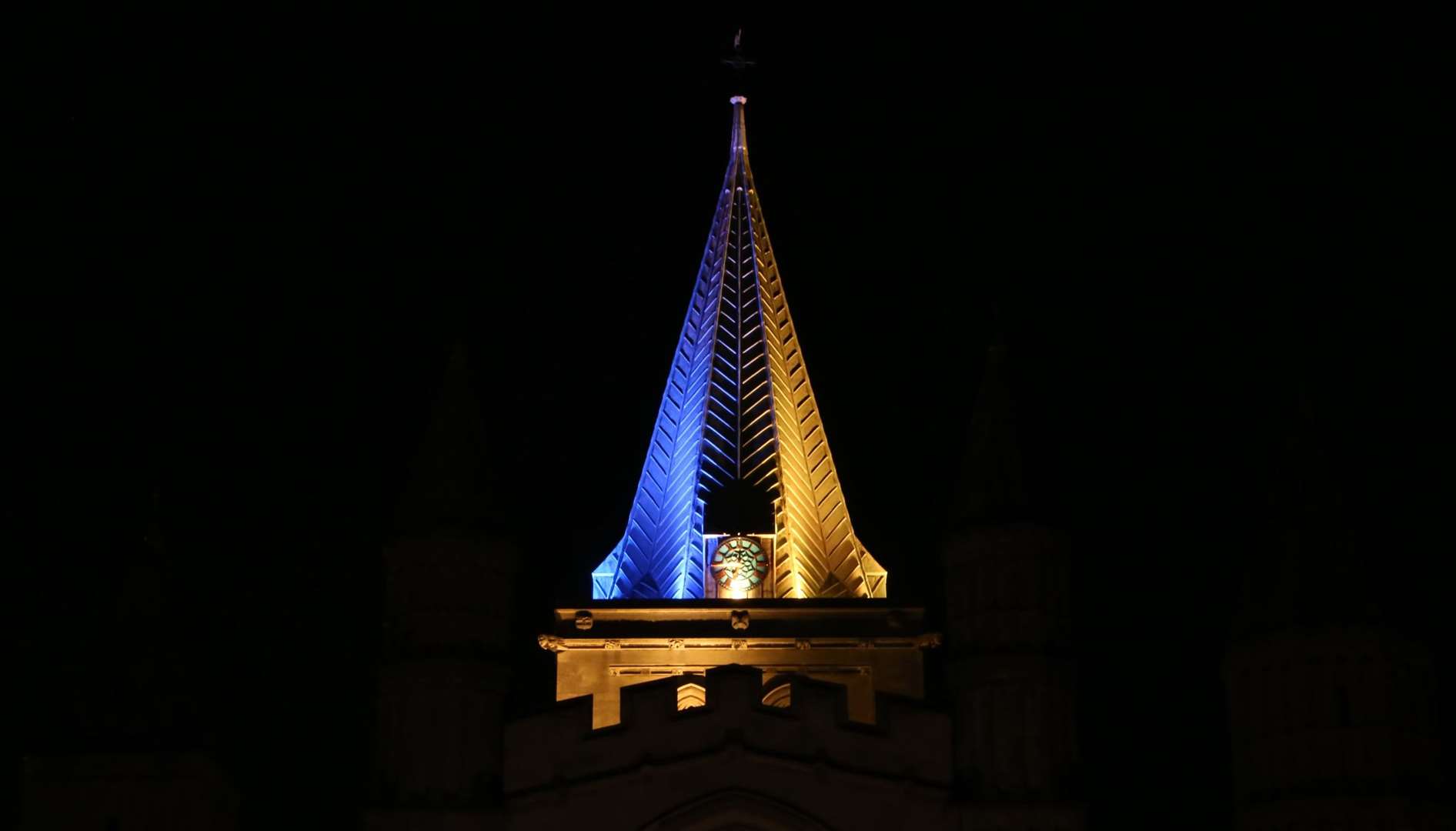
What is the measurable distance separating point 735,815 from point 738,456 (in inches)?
415

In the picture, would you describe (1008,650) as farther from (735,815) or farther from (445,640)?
(445,640)

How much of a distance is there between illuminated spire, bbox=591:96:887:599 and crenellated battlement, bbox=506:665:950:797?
7.47 m

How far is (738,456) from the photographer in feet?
147

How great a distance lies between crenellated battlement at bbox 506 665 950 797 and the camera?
116 ft

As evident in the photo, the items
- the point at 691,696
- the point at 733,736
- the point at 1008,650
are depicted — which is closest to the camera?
the point at 1008,650

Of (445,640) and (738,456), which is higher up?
(738,456)

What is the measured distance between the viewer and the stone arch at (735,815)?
116ft

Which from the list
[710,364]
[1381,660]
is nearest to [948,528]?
[1381,660]

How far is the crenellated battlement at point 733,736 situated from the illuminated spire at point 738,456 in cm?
747

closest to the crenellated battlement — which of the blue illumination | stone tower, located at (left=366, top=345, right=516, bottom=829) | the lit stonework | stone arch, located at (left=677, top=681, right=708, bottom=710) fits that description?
stone tower, located at (left=366, top=345, right=516, bottom=829)

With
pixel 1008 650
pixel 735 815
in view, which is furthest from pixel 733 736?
pixel 1008 650

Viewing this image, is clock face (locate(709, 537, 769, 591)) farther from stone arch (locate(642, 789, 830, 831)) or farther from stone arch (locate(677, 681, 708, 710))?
stone arch (locate(642, 789, 830, 831))

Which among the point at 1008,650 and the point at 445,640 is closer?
the point at 1008,650

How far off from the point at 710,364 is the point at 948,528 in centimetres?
1063
